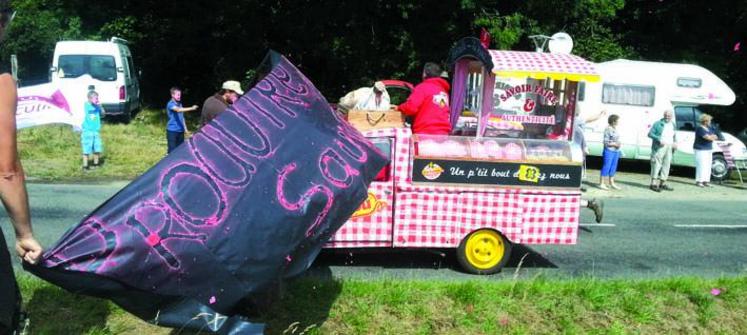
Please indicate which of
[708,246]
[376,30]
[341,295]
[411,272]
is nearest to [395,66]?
[376,30]

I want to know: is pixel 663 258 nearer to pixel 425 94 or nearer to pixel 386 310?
pixel 425 94

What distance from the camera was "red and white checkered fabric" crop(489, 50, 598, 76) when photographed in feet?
24.5

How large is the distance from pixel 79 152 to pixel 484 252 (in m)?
12.6

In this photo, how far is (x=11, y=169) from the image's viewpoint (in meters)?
3.08

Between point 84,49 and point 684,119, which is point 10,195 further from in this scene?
point 84,49

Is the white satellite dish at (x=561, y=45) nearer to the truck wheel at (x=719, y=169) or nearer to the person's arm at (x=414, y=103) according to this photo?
the person's arm at (x=414, y=103)

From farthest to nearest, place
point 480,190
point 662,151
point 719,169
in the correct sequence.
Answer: point 719,169 → point 662,151 → point 480,190

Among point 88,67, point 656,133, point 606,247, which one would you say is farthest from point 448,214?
point 88,67

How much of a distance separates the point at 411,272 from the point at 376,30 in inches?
682

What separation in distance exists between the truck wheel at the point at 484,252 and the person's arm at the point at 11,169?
4804mm

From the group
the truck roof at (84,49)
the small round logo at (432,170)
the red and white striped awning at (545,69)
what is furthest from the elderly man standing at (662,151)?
the truck roof at (84,49)

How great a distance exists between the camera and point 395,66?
23703 mm

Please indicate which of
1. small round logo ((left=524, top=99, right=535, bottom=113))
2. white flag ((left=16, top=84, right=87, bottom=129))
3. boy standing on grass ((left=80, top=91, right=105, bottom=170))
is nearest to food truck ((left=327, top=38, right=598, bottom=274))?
small round logo ((left=524, top=99, right=535, bottom=113))

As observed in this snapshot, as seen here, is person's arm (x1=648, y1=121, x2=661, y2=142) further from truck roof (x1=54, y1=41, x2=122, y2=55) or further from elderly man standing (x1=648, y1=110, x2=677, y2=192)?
truck roof (x1=54, y1=41, x2=122, y2=55)
